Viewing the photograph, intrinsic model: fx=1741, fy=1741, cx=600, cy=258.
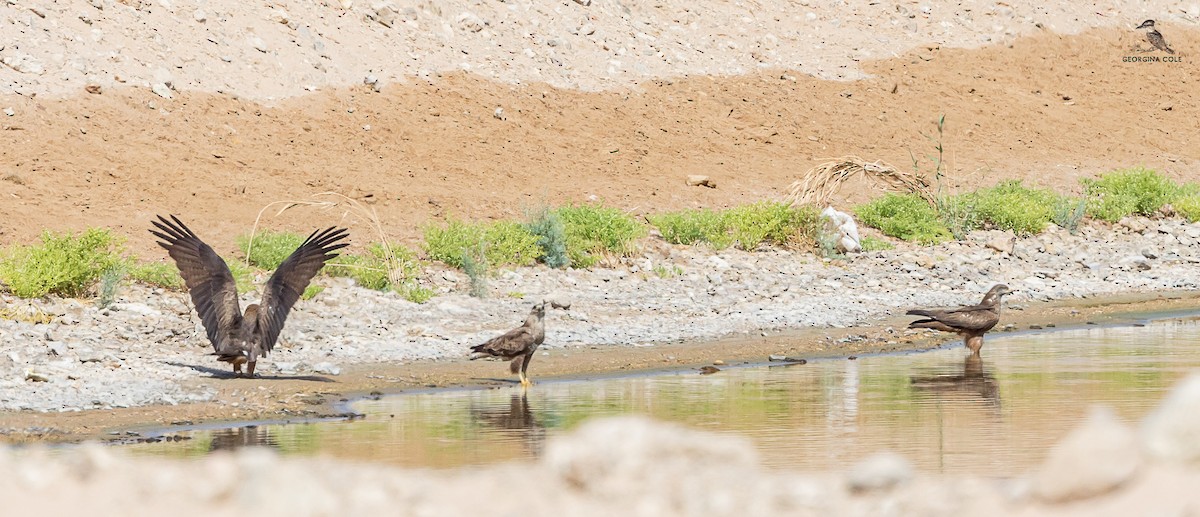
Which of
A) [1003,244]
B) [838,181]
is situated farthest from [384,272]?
[1003,244]

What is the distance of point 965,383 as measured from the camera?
43.7ft

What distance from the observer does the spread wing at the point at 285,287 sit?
12.7m

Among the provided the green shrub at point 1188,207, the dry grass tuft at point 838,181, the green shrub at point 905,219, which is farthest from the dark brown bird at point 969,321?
the green shrub at point 1188,207

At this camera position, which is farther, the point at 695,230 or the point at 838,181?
the point at 838,181

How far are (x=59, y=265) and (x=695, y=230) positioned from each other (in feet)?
25.4

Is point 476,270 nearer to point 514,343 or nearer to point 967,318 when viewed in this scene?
point 514,343

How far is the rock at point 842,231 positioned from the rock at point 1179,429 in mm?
14179

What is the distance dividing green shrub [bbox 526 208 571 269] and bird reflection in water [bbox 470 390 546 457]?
18.9 feet

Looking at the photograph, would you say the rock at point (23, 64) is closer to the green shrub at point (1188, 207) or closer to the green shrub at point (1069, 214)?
the green shrub at point (1069, 214)

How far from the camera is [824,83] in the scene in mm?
30250

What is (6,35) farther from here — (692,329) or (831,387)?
(831,387)

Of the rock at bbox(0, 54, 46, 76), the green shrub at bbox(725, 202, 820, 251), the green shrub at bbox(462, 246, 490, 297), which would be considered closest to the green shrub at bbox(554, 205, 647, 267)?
the green shrub at bbox(462, 246, 490, 297)

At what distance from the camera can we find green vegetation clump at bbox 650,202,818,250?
20141 mm

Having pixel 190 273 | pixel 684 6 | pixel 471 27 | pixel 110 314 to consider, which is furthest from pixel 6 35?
pixel 684 6
